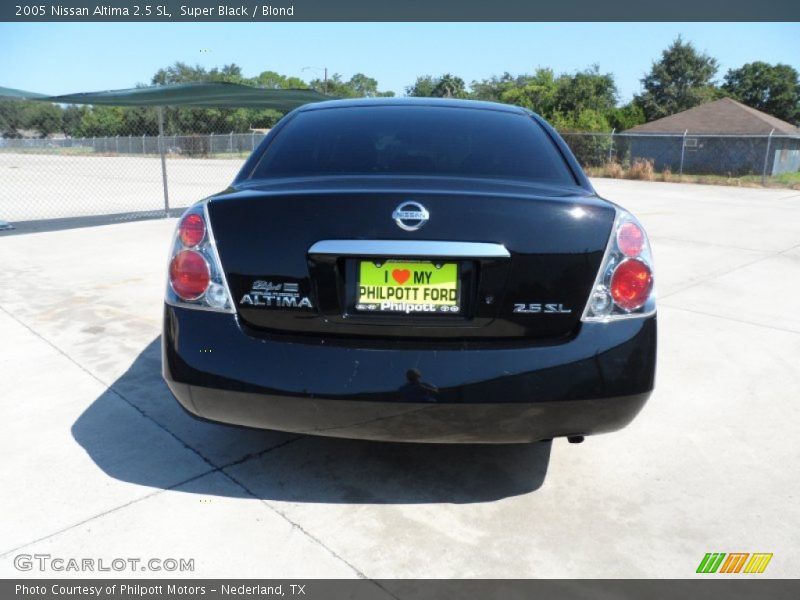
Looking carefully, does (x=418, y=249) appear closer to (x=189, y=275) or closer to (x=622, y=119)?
(x=189, y=275)

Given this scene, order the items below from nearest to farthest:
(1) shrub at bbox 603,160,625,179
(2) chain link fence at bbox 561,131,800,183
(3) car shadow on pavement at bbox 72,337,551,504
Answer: (3) car shadow on pavement at bbox 72,337,551,504 → (1) shrub at bbox 603,160,625,179 → (2) chain link fence at bbox 561,131,800,183

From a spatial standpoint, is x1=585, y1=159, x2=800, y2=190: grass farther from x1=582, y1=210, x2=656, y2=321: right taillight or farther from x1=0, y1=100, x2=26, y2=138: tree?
x1=0, y1=100, x2=26, y2=138: tree

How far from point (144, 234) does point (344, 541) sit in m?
7.96

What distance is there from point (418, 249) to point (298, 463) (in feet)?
3.90

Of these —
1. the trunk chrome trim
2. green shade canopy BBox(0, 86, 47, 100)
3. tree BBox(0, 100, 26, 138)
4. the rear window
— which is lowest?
the trunk chrome trim

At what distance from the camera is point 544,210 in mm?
2086

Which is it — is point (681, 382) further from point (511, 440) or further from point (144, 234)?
point (144, 234)

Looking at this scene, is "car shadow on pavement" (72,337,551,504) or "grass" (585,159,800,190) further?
"grass" (585,159,800,190)

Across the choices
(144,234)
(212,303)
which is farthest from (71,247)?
(212,303)

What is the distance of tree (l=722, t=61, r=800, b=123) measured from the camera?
196 feet

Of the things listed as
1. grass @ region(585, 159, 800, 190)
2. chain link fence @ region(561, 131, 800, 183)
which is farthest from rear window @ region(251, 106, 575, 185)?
chain link fence @ region(561, 131, 800, 183)

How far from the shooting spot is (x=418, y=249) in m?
2.00

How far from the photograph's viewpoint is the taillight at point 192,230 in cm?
219
